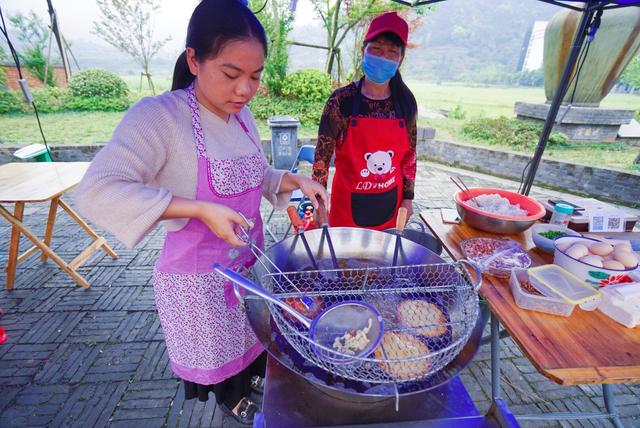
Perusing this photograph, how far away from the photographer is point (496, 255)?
156 centimetres

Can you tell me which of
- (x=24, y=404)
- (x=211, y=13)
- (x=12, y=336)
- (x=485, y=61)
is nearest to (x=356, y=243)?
(x=211, y=13)

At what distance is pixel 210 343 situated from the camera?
1.57 meters

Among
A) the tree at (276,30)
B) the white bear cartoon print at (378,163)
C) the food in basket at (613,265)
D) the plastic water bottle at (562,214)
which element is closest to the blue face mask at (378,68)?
the white bear cartoon print at (378,163)

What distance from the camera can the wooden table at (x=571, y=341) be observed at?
1010 millimetres

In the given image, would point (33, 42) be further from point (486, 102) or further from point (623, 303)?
point (486, 102)

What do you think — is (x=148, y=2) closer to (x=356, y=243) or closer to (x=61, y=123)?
(x=61, y=123)

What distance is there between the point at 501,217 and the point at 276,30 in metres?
9.53

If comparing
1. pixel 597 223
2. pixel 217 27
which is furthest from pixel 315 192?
pixel 597 223

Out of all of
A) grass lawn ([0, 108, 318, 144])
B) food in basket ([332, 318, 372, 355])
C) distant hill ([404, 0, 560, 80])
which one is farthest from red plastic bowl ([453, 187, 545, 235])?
distant hill ([404, 0, 560, 80])

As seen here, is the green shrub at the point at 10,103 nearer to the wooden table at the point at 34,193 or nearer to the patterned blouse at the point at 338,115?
the wooden table at the point at 34,193

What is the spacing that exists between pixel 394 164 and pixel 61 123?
35.5ft

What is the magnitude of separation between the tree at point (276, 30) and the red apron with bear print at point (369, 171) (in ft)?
25.7

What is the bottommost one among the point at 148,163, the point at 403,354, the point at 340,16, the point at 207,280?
the point at 207,280

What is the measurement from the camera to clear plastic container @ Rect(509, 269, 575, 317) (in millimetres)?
1229
